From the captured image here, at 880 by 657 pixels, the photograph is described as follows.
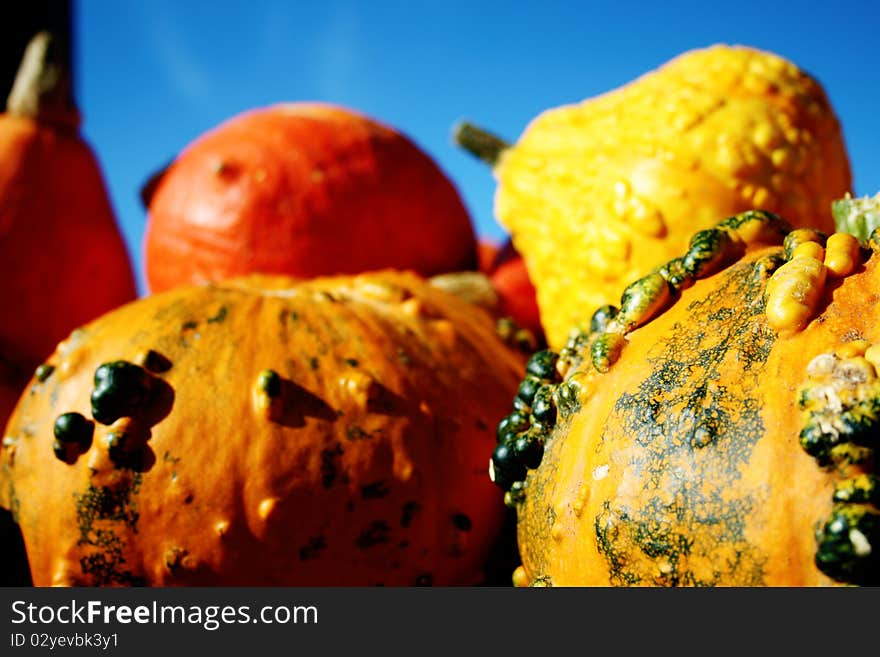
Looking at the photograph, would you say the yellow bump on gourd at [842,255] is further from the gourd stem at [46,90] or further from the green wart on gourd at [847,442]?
the gourd stem at [46,90]

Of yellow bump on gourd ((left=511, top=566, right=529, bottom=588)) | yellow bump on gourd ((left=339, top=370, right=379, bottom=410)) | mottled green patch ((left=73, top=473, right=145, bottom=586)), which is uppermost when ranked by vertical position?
yellow bump on gourd ((left=339, top=370, right=379, bottom=410))

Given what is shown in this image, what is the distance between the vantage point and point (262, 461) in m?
1.41

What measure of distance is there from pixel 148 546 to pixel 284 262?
3.39 ft

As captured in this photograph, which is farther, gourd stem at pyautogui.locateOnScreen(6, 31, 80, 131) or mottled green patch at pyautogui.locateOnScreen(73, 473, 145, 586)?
gourd stem at pyautogui.locateOnScreen(6, 31, 80, 131)

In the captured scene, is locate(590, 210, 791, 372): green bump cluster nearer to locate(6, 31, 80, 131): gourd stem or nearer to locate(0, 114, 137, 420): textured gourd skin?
locate(0, 114, 137, 420): textured gourd skin

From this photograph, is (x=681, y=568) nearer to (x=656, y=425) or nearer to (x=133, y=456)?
(x=656, y=425)

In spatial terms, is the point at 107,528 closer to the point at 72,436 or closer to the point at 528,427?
the point at 72,436

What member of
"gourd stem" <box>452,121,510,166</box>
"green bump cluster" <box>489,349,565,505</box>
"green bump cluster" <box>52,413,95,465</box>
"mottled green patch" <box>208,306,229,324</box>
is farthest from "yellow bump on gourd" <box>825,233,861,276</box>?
"gourd stem" <box>452,121,510,166</box>

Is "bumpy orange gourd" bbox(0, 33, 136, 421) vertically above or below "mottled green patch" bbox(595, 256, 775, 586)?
above

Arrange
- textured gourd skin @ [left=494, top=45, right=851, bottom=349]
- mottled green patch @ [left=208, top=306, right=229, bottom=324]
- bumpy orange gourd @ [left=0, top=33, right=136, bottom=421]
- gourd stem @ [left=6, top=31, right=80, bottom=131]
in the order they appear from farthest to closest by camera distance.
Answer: gourd stem @ [left=6, top=31, right=80, bottom=131], bumpy orange gourd @ [left=0, top=33, right=136, bottom=421], textured gourd skin @ [left=494, top=45, right=851, bottom=349], mottled green patch @ [left=208, top=306, right=229, bottom=324]

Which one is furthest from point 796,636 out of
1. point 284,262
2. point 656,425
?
point 284,262

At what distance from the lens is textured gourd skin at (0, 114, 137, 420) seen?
2416 millimetres

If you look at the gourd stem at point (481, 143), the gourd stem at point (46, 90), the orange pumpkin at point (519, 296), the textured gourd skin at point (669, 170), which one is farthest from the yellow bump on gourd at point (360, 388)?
the gourd stem at point (46, 90)

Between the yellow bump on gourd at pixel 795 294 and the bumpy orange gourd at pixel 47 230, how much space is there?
6.49 feet
